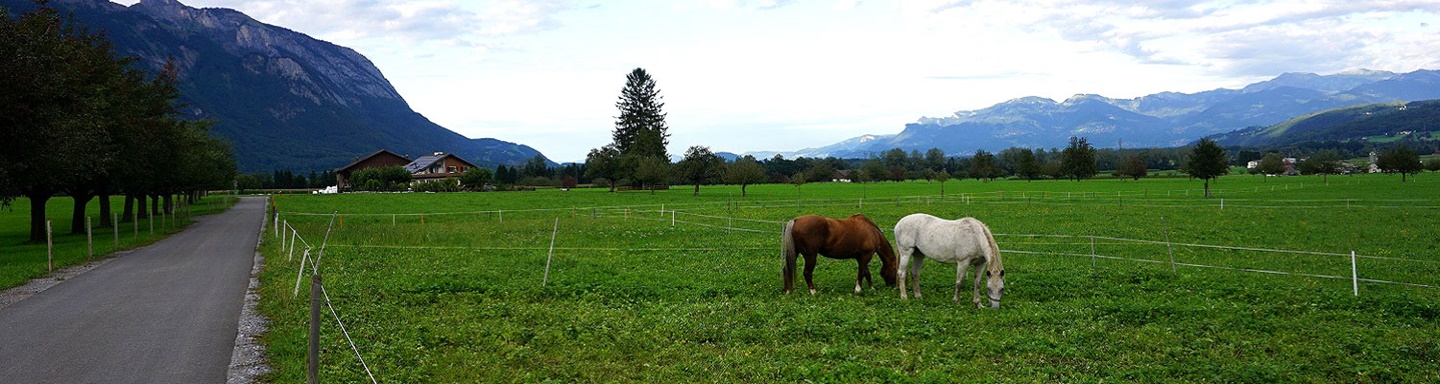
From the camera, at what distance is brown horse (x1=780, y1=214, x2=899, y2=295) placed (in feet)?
48.9

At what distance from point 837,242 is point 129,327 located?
12519 mm

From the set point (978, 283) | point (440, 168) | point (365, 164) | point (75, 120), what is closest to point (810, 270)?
point (978, 283)

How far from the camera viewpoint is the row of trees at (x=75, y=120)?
67.7 feet

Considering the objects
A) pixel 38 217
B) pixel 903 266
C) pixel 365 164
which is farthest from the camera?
pixel 365 164

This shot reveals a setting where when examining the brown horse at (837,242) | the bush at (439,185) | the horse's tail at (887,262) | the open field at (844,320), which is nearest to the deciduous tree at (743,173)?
the bush at (439,185)

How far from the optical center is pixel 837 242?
15.2 meters

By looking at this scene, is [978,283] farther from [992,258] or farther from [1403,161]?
[1403,161]

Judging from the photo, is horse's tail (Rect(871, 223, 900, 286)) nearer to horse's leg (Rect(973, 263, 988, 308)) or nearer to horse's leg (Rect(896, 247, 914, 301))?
horse's leg (Rect(896, 247, 914, 301))

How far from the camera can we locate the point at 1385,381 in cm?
859

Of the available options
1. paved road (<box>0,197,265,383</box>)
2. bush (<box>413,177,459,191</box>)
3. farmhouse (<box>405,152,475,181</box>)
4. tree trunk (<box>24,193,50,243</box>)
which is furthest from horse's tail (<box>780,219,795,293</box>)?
farmhouse (<box>405,152,475,181</box>)

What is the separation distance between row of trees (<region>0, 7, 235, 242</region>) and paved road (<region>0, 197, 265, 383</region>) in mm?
4626

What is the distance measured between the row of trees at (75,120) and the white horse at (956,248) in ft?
76.1

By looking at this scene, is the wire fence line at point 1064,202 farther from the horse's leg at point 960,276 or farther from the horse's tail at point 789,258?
the horse's leg at point 960,276

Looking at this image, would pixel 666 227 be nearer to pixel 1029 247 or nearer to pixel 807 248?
pixel 1029 247
